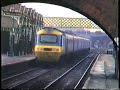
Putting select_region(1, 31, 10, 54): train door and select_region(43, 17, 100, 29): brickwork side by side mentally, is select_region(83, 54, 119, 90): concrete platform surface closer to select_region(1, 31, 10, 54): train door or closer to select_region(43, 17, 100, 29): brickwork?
select_region(1, 31, 10, 54): train door

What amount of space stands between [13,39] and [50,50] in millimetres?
13461

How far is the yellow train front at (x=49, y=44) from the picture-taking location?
24766mm

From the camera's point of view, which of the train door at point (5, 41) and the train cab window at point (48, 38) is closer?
the train cab window at point (48, 38)

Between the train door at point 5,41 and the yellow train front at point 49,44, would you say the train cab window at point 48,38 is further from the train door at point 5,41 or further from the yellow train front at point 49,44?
the train door at point 5,41

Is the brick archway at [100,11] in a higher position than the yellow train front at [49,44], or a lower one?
higher

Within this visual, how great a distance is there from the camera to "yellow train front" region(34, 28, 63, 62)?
24766mm

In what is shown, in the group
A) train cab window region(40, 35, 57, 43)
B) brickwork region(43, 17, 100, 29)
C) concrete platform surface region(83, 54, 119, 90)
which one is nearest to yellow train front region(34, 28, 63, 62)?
train cab window region(40, 35, 57, 43)

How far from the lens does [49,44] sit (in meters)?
24.9

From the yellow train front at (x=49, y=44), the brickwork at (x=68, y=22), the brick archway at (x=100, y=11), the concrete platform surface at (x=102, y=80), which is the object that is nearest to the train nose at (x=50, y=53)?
the yellow train front at (x=49, y=44)

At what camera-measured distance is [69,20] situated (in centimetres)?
4891

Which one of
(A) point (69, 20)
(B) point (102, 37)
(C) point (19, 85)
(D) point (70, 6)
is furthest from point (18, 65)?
(B) point (102, 37)

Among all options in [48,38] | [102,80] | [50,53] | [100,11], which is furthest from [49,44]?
[100,11]

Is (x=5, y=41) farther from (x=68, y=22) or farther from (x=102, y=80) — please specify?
(x=102, y=80)

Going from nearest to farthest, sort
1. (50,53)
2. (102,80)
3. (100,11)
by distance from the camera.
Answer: (100,11) < (102,80) < (50,53)
